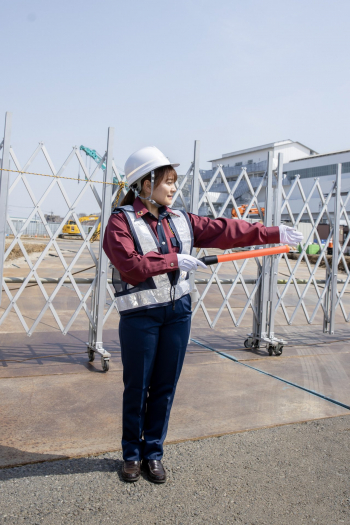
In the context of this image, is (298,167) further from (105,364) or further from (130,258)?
(130,258)

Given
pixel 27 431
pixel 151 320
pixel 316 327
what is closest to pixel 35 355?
pixel 27 431

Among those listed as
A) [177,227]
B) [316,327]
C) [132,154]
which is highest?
[132,154]

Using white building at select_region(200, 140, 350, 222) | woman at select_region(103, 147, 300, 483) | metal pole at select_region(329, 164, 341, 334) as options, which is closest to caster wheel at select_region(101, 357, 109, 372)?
woman at select_region(103, 147, 300, 483)

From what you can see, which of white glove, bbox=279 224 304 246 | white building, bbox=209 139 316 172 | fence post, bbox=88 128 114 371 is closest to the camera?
white glove, bbox=279 224 304 246

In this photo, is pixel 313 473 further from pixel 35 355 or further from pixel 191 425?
pixel 35 355

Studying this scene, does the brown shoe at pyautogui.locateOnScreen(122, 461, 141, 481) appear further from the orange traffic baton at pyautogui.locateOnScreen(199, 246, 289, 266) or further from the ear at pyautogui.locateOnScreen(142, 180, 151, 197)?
the ear at pyautogui.locateOnScreen(142, 180, 151, 197)

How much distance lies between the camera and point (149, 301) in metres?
2.33

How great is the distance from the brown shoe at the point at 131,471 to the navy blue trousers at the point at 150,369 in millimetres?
27

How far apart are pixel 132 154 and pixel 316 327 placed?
5.13m

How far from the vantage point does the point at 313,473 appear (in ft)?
8.18

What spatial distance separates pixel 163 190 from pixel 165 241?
27 centimetres

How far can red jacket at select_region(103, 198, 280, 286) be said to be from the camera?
223 centimetres

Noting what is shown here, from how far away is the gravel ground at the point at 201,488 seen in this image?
2.05 meters

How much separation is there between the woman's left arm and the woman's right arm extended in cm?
46
